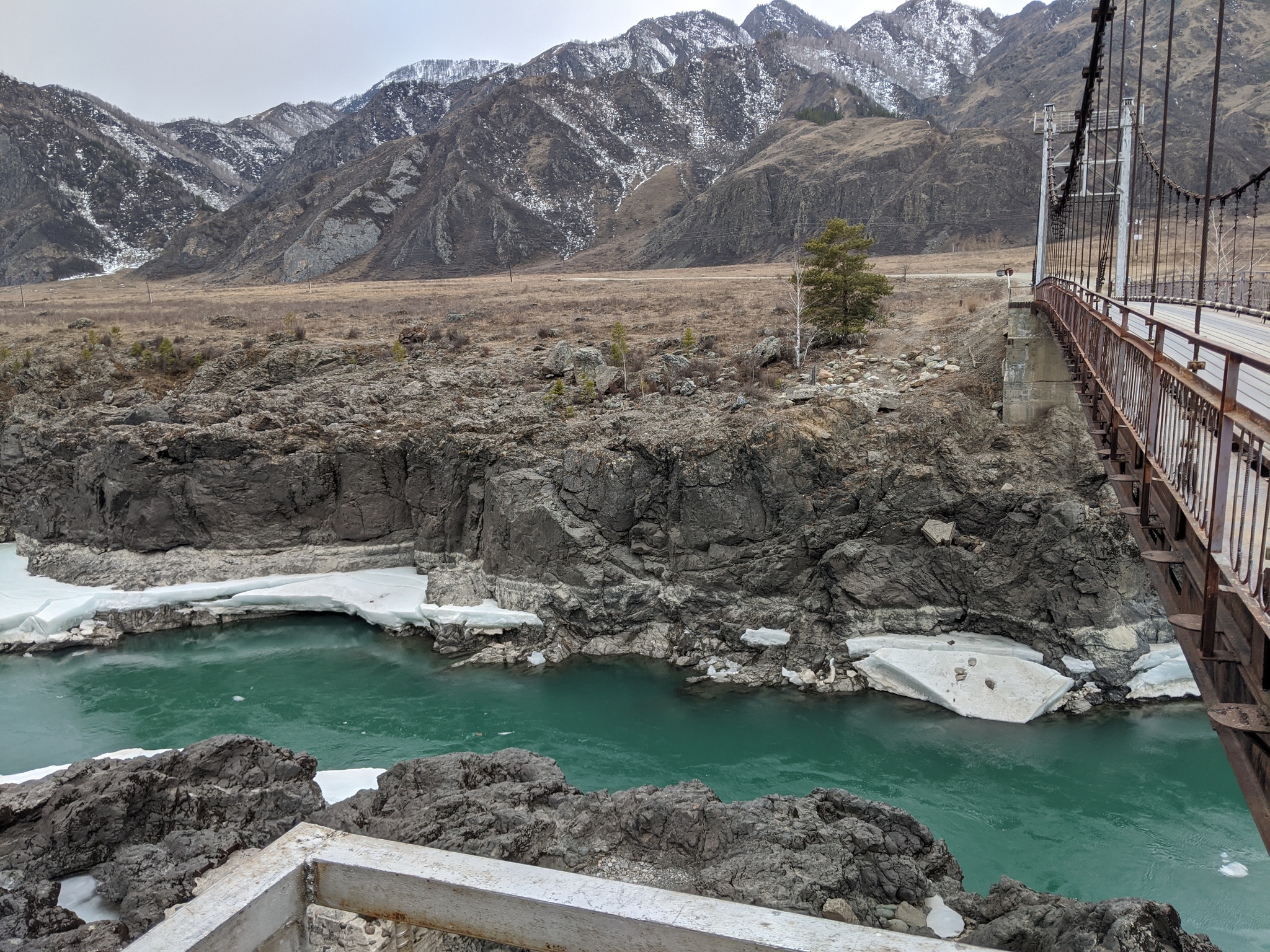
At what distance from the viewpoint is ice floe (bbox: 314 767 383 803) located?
40.9ft

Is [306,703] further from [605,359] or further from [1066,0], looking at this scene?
[1066,0]

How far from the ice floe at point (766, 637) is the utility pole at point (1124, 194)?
9853mm

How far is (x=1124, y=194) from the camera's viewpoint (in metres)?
19.2

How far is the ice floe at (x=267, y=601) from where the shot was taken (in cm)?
1991

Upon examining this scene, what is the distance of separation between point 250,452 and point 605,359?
11.1m

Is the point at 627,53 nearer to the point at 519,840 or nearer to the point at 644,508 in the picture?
the point at 644,508

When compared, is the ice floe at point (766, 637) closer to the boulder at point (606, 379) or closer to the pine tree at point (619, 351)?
the pine tree at point (619, 351)

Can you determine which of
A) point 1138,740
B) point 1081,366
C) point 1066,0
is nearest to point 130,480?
point 1081,366

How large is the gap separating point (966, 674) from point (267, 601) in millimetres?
16722

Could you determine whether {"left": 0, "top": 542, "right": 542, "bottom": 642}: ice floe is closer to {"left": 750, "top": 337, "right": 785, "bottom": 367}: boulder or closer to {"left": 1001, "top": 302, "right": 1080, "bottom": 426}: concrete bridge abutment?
{"left": 750, "top": 337, "right": 785, "bottom": 367}: boulder

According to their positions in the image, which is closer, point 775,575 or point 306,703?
point 306,703

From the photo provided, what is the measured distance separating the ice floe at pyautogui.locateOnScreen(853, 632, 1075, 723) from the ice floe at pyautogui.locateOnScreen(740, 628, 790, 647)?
1.39 meters

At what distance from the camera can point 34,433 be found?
26.0 metres

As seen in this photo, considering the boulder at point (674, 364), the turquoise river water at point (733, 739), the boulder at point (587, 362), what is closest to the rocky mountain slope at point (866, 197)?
the boulder at point (674, 364)
